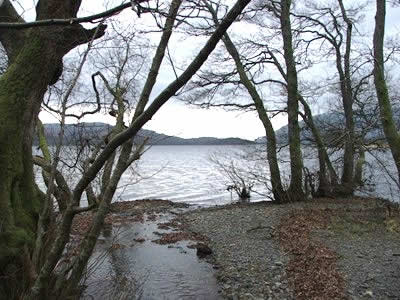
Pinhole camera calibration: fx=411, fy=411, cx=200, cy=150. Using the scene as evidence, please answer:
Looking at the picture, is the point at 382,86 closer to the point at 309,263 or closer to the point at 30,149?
the point at 309,263

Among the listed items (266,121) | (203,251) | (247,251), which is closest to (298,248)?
(247,251)

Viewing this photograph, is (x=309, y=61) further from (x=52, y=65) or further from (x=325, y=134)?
(x=52, y=65)

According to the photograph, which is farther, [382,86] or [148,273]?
[382,86]

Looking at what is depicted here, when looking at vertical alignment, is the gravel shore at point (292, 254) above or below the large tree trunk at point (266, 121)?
below

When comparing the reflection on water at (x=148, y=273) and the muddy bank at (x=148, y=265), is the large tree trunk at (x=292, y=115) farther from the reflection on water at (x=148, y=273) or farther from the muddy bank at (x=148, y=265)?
the reflection on water at (x=148, y=273)

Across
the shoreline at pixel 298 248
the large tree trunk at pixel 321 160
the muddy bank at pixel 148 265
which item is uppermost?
the large tree trunk at pixel 321 160

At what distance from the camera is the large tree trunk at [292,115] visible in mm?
19578

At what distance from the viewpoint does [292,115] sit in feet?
66.3

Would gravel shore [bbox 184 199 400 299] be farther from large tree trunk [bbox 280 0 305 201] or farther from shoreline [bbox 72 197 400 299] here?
large tree trunk [bbox 280 0 305 201]

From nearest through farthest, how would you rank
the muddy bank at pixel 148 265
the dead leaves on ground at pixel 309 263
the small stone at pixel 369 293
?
1. the small stone at pixel 369 293
2. the dead leaves on ground at pixel 309 263
3. the muddy bank at pixel 148 265

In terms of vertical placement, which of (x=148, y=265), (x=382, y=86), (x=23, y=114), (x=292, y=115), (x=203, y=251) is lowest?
(x=148, y=265)

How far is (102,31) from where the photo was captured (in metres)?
5.32

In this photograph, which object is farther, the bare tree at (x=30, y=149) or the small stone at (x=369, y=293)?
the small stone at (x=369, y=293)

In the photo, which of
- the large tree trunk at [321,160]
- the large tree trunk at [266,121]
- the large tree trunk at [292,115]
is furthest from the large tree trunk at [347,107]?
the large tree trunk at [266,121]
